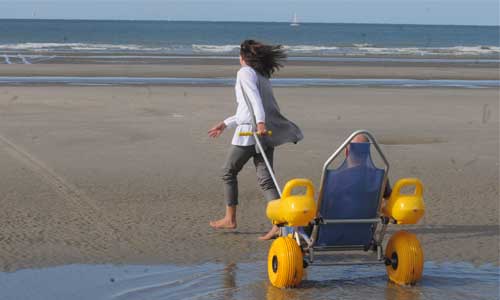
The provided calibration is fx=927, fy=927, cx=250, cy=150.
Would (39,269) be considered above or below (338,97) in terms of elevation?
below

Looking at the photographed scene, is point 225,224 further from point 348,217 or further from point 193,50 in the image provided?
point 193,50

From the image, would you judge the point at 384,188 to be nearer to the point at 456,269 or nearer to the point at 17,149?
the point at 456,269

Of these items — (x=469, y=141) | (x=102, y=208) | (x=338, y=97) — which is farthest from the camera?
(x=338, y=97)

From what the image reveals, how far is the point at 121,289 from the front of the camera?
5840mm

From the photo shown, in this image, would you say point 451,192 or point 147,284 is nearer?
point 147,284

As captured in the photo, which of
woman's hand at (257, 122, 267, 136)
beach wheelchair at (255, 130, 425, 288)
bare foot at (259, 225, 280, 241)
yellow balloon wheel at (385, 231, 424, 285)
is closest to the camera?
beach wheelchair at (255, 130, 425, 288)

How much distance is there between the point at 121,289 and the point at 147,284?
194mm

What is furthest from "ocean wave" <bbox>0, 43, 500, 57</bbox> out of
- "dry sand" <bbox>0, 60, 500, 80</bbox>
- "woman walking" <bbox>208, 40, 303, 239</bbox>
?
"woman walking" <bbox>208, 40, 303, 239</bbox>

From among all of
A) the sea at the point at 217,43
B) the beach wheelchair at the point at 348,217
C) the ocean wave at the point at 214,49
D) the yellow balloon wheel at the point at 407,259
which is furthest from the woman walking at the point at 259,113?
the ocean wave at the point at 214,49

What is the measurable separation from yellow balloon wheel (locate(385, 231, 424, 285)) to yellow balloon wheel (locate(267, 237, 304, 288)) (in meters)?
0.64

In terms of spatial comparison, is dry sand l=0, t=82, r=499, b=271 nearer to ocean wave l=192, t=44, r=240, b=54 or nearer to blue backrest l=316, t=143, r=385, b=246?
blue backrest l=316, t=143, r=385, b=246

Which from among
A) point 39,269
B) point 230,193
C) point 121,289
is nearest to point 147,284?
point 121,289

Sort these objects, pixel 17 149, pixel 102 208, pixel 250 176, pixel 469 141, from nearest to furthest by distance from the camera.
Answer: pixel 102 208 < pixel 250 176 < pixel 17 149 < pixel 469 141

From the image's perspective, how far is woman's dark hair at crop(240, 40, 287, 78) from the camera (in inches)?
269
